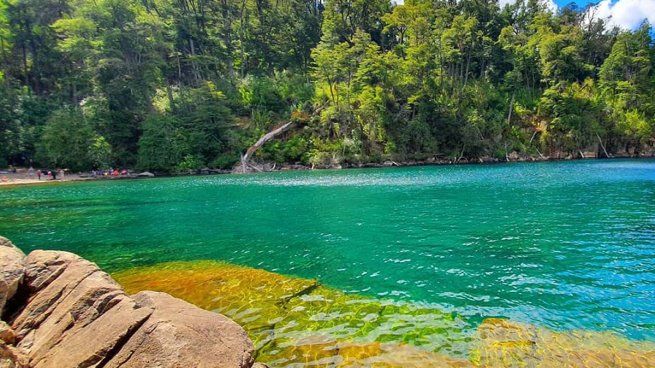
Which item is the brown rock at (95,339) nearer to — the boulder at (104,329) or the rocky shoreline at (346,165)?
the boulder at (104,329)

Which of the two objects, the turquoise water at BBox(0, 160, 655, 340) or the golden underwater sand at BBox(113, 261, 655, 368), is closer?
the golden underwater sand at BBox(113, 261, 655, 368)

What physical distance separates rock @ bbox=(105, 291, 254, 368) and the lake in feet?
15.3

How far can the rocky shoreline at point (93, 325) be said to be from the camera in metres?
4.04

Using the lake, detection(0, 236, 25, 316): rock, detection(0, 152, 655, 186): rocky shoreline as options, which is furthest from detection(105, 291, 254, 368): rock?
detection(0, 152, 655, 186): rocky shoreline

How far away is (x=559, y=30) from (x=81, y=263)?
9119cm

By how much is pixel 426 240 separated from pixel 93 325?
1100 centimetres

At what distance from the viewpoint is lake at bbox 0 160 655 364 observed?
8.07 m

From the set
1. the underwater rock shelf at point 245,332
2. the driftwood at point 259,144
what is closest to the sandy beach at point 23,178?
the driftwood at point 259,144

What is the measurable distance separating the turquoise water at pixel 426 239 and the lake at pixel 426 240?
55 mm

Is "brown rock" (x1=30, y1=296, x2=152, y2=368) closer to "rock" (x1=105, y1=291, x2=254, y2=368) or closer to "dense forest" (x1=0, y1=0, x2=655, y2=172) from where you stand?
"rock" (x1=105, y1=291, x2=254, y2=368)

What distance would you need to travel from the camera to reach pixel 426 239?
13273mm

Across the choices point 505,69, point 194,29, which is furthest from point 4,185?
point 505,69

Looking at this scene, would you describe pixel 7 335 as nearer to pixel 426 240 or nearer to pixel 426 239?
pixel 426 240

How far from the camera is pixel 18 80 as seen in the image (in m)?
55.2
